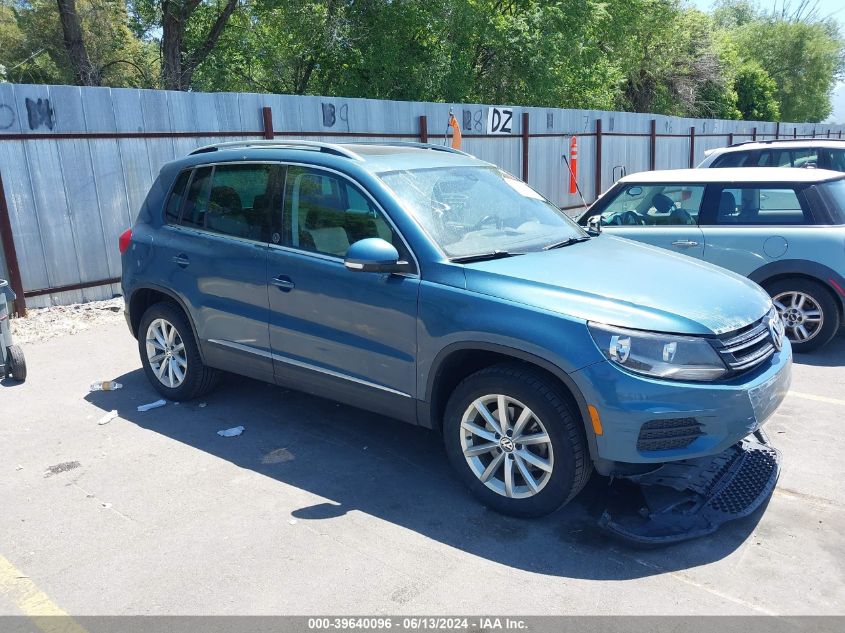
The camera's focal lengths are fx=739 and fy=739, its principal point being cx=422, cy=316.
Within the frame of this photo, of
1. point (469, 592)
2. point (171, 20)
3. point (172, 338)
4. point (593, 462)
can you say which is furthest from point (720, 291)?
point (171, 20)

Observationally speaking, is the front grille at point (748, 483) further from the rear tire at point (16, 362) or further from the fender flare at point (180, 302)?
the rear tire at point (16, 362)

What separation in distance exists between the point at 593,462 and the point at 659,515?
436 mm

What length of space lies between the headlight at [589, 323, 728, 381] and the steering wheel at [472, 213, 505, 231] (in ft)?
3.92

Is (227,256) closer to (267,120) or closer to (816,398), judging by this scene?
(816,398)

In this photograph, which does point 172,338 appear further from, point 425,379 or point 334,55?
point 334,55

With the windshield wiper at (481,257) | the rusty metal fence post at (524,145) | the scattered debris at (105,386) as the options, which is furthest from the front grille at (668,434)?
the rusty metal fence post at (524,145)

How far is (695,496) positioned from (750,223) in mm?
3814

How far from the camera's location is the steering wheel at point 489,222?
174 inches

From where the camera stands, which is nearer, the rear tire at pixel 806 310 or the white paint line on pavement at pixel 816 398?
the white paint line on pavement at pixel 816 398

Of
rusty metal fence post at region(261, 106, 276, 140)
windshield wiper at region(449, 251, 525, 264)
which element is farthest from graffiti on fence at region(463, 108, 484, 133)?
windshield wiper at region(449, 251, 525, 264)

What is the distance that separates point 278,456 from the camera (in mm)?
4691

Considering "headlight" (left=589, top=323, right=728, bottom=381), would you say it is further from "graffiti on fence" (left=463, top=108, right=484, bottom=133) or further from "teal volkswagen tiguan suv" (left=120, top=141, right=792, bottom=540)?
"graffiti on fence" (left=463, top=108, right=484, bottom=133)

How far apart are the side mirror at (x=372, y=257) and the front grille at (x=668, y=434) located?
5.05 feet

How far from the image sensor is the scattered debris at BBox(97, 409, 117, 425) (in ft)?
17.4
